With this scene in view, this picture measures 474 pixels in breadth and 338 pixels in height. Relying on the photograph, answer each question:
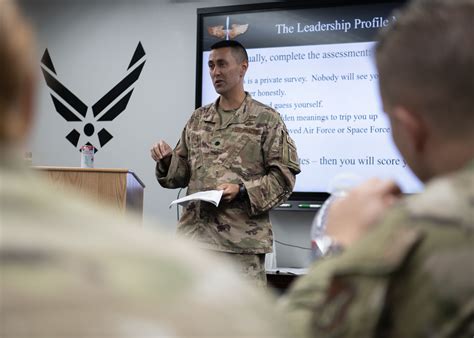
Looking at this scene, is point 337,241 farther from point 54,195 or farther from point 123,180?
point 123,180

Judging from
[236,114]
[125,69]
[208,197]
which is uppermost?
[125,69]

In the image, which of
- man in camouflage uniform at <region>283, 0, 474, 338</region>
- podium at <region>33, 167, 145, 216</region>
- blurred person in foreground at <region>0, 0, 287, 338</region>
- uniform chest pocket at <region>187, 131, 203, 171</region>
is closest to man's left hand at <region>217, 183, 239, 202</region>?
uniform chest pocket at <region>187, 131, 203, 171</region>

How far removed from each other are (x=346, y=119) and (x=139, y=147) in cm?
180

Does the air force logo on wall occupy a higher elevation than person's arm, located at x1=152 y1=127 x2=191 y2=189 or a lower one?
higher

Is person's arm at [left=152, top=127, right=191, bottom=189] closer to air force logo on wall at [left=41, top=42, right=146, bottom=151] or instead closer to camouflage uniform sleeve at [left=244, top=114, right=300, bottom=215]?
camouflage uniform sleeve at [left=244, top=114, right=300, bottom=215]

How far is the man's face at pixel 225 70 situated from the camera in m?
3.03

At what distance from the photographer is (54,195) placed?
0.38 meters

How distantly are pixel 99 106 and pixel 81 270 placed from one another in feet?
16.0

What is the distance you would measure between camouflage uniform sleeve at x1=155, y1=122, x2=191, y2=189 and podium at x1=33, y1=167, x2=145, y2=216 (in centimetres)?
19

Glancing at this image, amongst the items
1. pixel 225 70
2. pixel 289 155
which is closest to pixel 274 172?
pixel 289 155

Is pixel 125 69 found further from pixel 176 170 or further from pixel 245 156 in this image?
pixel 245 156

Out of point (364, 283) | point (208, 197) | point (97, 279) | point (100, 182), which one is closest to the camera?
point (97, 279)

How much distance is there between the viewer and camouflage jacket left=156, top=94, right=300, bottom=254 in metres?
2.77

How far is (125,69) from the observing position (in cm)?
505
